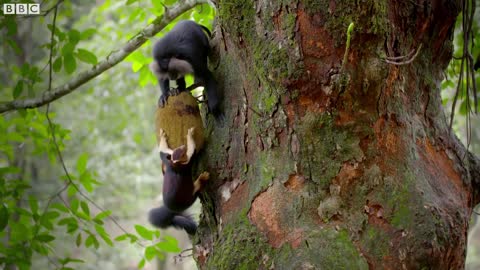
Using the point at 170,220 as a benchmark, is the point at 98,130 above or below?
above

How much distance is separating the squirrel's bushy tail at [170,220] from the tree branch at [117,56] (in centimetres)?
105

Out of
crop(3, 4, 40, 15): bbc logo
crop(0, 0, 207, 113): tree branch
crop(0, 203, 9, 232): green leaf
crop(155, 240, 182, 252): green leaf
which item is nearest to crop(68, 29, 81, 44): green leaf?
crop(0, 0, 207, 113): tree branch

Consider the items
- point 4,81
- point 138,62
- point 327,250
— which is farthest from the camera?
point 4,81

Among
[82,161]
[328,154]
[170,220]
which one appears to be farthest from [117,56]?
[328,154]

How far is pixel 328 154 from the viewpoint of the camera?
7.15 ft

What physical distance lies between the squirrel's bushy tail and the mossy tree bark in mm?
707

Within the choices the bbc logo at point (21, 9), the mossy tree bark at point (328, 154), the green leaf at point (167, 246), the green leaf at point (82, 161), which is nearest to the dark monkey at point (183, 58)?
the mossy tree bark at point (328, 154)

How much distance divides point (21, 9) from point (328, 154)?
8.82 feet

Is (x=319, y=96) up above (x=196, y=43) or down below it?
below

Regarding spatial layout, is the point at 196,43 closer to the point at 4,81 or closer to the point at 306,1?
the point at 306,1

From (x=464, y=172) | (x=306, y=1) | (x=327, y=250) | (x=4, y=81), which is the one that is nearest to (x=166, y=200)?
(x=327, y=250)

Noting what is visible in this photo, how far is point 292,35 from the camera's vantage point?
2.14 metres

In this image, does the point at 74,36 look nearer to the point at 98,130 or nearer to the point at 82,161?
the point at 82,161

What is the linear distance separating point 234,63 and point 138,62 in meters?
1.59
